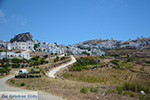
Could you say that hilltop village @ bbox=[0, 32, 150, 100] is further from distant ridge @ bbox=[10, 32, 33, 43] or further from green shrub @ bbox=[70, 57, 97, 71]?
distant ridge @ bbox=[10, 32, 33, 43]

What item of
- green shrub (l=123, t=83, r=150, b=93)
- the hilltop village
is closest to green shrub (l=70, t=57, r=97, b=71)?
the hilltop village

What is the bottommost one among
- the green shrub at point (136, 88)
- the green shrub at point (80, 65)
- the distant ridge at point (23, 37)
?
the green shrub at point (80, 65)

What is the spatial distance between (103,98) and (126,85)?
336cm

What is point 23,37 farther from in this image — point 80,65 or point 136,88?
point 136,88

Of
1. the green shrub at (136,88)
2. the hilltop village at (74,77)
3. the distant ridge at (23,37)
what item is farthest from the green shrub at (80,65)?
the distant ridge at (23,37)

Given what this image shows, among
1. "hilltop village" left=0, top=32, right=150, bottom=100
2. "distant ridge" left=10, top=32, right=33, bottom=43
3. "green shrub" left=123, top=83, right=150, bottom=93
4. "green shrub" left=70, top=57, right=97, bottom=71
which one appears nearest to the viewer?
"hilltop village" left=0, top=32, right=150, bottom=100

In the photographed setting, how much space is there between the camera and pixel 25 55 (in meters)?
43.3

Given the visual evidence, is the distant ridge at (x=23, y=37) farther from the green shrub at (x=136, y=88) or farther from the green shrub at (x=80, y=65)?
the green shrub at (x=136, y=88)

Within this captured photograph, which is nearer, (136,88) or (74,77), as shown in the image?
(136,88)

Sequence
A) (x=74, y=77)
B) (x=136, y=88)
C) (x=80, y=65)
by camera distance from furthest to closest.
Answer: (x=80, y=65)
(x=74, y=77)
(x=136, y=88)

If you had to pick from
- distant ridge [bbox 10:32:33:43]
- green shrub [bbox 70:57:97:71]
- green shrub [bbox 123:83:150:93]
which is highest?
distant ridge [bbox 10:32:33:43]

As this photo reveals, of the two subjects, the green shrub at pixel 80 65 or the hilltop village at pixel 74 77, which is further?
the green shrub at pixel 80 65

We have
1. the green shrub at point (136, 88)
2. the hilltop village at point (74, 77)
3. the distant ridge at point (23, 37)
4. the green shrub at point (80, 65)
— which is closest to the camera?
the hilltop village at point (74, 77)

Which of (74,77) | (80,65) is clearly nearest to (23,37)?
(80,65)
